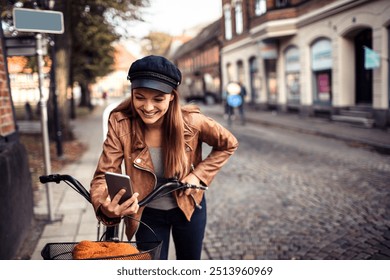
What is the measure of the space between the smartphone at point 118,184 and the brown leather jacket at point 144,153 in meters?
0.22

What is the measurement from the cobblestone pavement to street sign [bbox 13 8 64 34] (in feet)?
8.42

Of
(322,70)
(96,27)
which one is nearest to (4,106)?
(96,27)

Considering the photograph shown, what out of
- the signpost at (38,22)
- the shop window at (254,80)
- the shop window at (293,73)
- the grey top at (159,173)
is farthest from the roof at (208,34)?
the shop window at (254,80)

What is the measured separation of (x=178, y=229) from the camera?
2105 mm

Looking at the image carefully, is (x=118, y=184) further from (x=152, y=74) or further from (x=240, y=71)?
(x=240, y=71)

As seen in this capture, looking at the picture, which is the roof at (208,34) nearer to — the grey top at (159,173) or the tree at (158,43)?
the tree at (158,43)

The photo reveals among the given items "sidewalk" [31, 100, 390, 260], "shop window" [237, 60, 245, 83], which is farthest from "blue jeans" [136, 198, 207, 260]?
"shop window" [237, 60, 245, 83]

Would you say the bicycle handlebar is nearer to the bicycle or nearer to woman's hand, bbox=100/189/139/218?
the bicycle

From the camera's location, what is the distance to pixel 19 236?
3594 millimetres

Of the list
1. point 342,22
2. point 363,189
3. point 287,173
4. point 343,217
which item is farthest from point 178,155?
point 342,22

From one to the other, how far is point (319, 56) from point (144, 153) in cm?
1384
